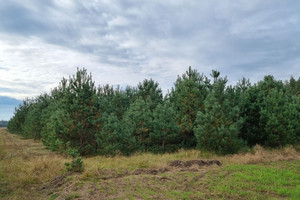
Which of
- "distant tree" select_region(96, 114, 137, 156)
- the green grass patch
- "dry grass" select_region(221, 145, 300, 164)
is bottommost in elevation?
the green grass patch

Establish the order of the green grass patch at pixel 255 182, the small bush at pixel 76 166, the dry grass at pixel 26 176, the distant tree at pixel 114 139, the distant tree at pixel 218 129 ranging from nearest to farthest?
the green grass patch at pixel 255 182 < the dry grass at pixel 26 176 < the small bush at pixel 76 166 < the distant tree at pixel 218 129 < the distant tree at pixel 114 139

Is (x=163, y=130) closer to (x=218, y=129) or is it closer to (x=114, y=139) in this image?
(x=114, y=139)

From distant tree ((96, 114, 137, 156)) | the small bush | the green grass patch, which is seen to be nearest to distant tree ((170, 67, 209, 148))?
distant tree ((96, 114, 137, 156))

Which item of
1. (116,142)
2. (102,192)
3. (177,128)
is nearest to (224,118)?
(177,128)

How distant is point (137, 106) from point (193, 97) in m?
5.30

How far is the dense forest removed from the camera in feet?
52.9

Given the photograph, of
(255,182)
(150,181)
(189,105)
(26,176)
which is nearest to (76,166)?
(26,176)

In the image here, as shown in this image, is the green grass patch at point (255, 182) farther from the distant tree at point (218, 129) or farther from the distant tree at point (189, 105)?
the distant tree at point (189, 105)

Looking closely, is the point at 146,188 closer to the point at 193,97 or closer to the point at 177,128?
the point at 177,128

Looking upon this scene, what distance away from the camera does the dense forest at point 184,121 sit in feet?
52.9

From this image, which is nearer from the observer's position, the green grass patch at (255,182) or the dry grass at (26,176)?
the green grass patch at (255,182)

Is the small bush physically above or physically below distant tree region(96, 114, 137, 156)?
below

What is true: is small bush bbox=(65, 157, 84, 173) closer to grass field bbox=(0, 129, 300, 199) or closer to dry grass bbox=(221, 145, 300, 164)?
grass field bbox=(0, 129, 300, 199)

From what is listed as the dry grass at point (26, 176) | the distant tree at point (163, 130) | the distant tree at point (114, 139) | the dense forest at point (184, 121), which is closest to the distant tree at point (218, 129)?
the dense forest at point (184, 121)
